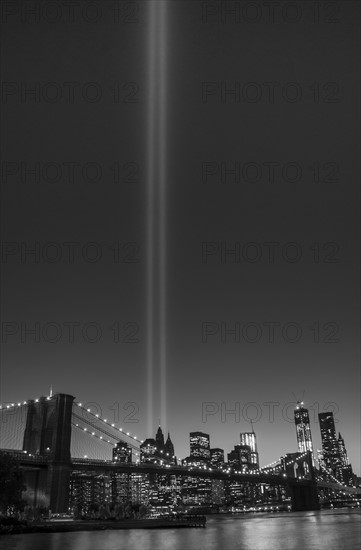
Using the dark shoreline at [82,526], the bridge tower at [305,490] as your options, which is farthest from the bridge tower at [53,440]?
the bridge tower at [305,490]

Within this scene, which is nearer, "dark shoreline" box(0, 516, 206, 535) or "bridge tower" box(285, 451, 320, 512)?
"dark shoreline" box(0, 516, 206, 535)

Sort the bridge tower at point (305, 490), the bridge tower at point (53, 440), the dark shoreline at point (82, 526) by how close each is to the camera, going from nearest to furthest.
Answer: the dark shoreline at point (82, 526) < the bridge tower at point (53, 440) < the bridge tower at point (305, 490)

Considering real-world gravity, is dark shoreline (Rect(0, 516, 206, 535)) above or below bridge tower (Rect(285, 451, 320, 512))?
below

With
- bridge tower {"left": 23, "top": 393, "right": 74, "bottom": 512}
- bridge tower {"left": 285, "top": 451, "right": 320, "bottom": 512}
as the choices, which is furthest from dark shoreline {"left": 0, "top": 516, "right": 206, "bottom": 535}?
bridge tower {"left": 285, "top": 451, "right": 320, "bottom": 512}

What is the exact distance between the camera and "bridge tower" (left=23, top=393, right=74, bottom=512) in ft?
257

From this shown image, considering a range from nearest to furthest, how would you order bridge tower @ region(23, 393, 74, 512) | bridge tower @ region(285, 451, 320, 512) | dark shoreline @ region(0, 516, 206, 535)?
dark shoreline @ region(0, 516, 206, 535) < bridge tower @ region(23, 393, 74, 512) < bridge tower @ region(285, 451, 320, 512)

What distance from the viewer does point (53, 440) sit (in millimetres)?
87000

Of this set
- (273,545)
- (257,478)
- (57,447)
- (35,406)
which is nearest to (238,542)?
(273,545)

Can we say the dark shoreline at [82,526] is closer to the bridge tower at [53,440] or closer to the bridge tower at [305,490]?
the bridge tower at [53,440]

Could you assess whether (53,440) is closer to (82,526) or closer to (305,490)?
(82,526)

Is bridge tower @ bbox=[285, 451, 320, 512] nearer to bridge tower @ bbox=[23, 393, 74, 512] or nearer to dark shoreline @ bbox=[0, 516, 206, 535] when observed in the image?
dark shoreline @ bbox=[0, 516, 206, 535]

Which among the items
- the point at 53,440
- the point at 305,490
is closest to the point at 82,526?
the point at 53,440

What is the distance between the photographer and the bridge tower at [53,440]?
3088 inches

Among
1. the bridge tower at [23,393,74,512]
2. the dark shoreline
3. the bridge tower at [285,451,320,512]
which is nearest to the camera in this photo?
the dark shoreline
